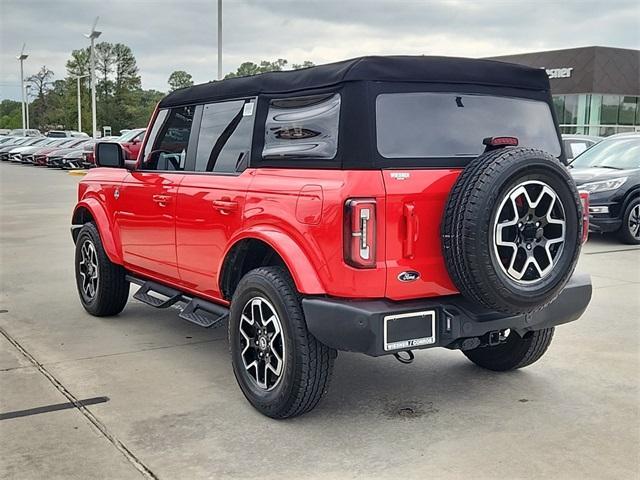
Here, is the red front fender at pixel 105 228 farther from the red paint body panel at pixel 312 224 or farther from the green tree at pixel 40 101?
the green tree at pixel 40 101

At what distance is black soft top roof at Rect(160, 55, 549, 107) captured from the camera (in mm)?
3857

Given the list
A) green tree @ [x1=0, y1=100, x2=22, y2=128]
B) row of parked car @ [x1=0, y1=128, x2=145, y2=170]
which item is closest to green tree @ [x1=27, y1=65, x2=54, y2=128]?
green tree @ [x1=0, y1=100, x2=22, y2=128]

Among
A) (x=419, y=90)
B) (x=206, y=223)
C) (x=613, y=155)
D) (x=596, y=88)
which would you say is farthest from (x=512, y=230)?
(x=596, y=88)

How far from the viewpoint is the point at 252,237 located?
421 cm

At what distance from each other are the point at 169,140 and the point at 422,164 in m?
2.47

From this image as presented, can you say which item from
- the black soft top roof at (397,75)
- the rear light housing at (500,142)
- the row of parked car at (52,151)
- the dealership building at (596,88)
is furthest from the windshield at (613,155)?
the dealership building at (596,88)

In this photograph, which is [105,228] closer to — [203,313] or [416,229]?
[203,313]

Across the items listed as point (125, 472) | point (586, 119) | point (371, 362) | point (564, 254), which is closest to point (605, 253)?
point (371, 362)

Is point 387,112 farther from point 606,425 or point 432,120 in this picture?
point 606,425

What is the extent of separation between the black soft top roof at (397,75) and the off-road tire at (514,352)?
5.21ft

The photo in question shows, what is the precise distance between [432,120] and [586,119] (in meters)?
41.0

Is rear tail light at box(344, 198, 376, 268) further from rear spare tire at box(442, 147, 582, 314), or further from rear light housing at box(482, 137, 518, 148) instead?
rear light housing at box(482, 137, 518, 148)

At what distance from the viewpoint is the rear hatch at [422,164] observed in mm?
3713

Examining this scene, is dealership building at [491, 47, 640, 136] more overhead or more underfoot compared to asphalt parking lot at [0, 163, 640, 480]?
more overhead
